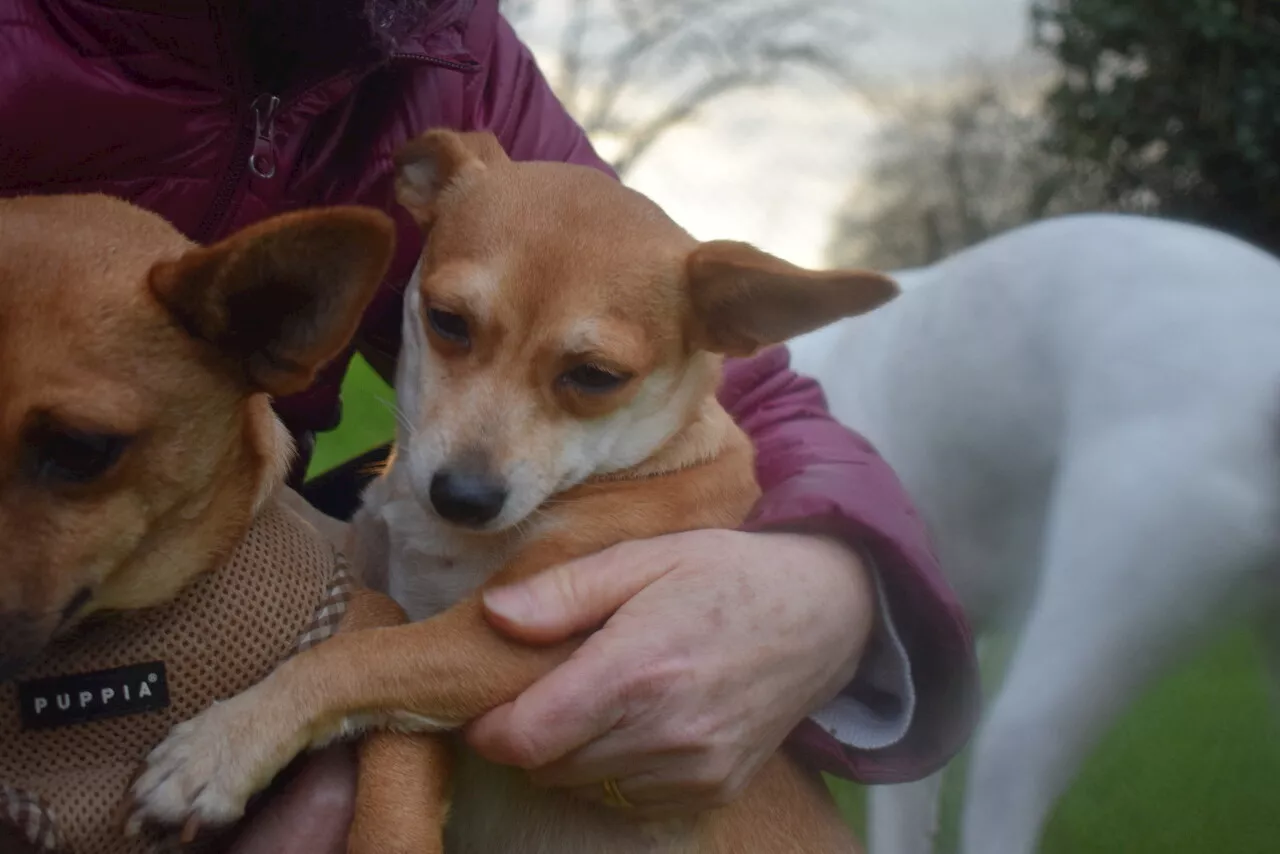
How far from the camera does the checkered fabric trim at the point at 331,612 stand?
1.24m

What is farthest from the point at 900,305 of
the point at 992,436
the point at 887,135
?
the point at 887,135

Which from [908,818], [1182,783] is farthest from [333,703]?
[1182,783]

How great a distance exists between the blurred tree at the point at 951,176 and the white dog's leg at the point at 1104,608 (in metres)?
3.23

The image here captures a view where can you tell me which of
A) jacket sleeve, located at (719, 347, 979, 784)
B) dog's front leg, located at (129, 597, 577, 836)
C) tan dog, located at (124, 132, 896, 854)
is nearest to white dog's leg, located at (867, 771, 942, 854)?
jacket sleeve, located at (719, 347, 979, 784)

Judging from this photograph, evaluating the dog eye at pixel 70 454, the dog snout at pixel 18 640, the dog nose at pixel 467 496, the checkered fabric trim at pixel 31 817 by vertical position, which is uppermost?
the dog eye at pixel 70 454

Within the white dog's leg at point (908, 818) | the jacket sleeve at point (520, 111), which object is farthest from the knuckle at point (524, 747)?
the white dog's leg at point (908, 818)

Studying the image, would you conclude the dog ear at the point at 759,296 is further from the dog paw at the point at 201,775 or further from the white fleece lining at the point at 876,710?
the dog paw at the point at 201,775

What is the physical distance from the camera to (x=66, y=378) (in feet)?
3.25

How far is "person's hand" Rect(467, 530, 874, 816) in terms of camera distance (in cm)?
120

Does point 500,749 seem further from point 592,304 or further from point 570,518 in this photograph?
point 592,304

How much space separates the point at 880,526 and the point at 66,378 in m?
0.91

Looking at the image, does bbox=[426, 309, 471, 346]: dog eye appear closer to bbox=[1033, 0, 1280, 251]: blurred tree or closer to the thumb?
the thumb

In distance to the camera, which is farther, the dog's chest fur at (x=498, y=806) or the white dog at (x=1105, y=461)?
the white dog at (x=1105, y=461)

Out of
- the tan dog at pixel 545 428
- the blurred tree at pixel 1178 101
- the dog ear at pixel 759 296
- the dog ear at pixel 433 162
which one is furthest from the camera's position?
the blurred tree at pixel 1178 101
